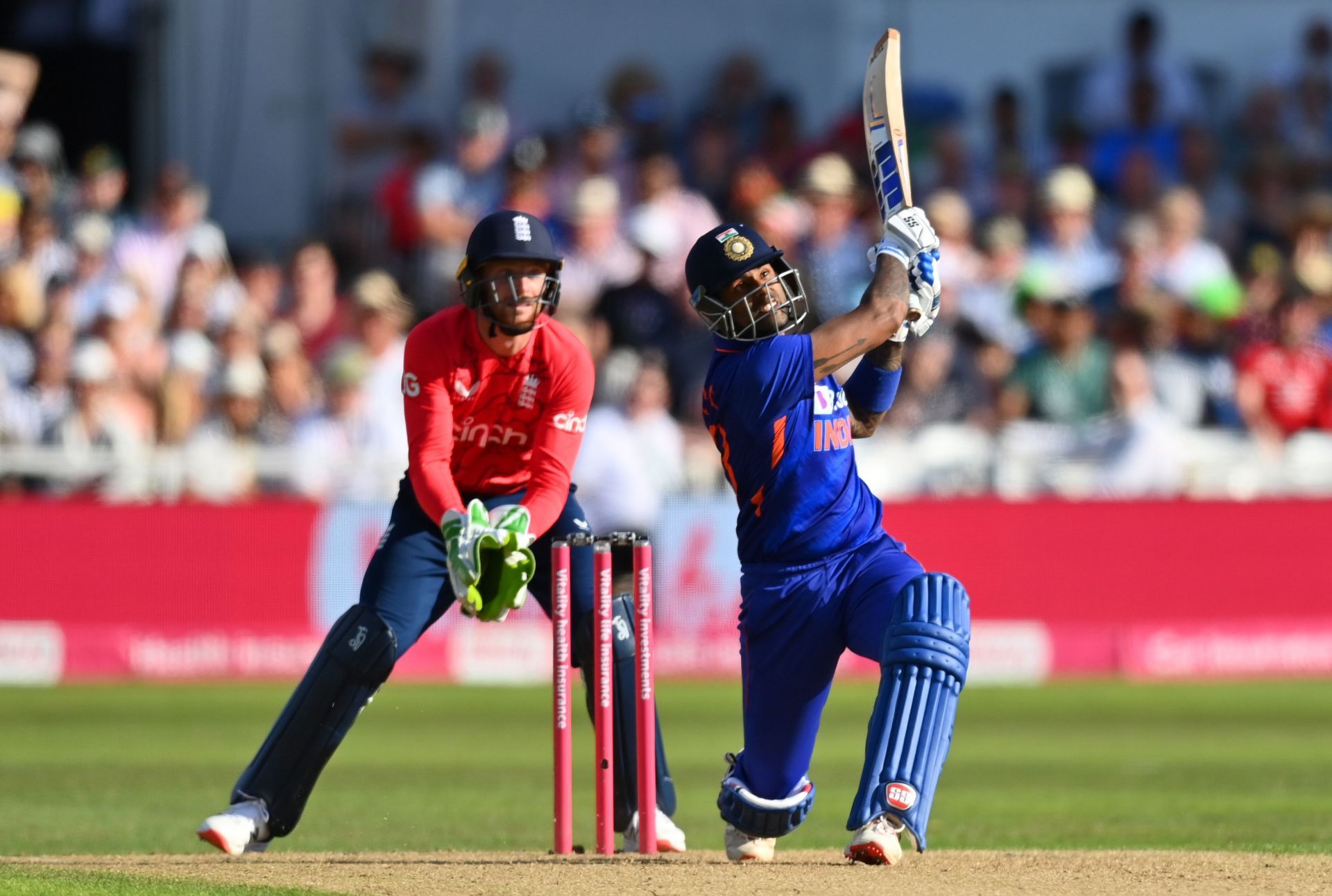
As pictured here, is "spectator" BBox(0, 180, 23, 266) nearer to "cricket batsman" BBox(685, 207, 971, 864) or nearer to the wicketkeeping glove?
the wicketkeeping glove

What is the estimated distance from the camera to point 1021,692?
43.7 feet

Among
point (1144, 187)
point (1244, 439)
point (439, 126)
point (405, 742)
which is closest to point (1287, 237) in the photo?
point (1144, 187)

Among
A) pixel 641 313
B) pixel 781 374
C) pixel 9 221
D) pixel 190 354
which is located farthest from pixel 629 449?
pixel 781 374

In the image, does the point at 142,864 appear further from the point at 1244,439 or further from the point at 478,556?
the point at 1244,439

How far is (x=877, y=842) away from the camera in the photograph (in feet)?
18.9

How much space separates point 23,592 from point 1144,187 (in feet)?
29.5

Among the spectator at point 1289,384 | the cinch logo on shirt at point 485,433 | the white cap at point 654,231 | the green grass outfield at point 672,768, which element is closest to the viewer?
the cinch logo on shirt at point 485,433

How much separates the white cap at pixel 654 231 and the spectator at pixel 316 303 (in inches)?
90.0

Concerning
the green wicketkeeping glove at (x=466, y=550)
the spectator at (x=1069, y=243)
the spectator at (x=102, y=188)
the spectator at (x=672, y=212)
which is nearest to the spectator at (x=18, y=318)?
the spectator at (x=102, y=188)

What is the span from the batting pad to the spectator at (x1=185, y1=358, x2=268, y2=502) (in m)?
8.55

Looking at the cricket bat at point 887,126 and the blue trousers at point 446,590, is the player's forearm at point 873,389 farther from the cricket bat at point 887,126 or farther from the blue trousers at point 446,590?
the blue trousers at point 446,590

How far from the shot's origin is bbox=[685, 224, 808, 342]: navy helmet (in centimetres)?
616

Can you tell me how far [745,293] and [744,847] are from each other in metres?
1.84

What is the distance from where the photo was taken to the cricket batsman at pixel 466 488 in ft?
21.6
